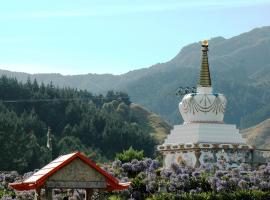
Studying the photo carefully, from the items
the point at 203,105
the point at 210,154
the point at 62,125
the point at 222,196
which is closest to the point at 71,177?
the point at 222,196

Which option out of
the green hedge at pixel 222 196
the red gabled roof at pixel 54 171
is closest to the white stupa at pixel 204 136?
the green hedge at pixel 222 196

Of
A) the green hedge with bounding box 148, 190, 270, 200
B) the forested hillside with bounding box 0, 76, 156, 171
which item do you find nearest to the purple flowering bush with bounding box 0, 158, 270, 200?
the green hedge with bounding box 148, 190, 270, 200

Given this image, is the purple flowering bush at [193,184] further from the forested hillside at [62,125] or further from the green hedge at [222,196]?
the forested hillside at [62,125]

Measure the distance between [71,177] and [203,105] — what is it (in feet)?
91.3

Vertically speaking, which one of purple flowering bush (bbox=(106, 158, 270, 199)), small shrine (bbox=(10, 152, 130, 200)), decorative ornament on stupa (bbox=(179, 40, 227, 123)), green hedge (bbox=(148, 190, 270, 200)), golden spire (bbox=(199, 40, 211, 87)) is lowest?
green hedge (bbox=(148, 190, 270, 200))

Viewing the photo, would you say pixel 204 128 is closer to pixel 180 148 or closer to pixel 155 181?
pixel 180 148

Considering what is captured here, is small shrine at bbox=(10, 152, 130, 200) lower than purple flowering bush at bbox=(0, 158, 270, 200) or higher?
higher

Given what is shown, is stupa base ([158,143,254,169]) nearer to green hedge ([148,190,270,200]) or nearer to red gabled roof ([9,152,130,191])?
green hedge ([148,190,270,200])

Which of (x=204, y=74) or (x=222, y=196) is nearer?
(x=222, y=196)

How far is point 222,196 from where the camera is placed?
37.7 meters

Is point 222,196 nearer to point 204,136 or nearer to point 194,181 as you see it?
point 194,181

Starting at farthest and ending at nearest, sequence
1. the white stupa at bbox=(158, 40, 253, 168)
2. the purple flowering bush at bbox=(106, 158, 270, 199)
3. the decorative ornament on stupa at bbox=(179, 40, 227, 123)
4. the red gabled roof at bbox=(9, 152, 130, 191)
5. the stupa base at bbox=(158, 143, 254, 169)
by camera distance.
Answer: the decorative ornament on stupa at bbox=(179, 40, 227, 123), the white stupa at bbox=(158, 40, 253, 168), the stupa base at bbox=(158, 143, 254, 169), the purple flowering bush at bbox=(106, 158, 270, 199), the red gabled roof at bbox=(9, 152, 130, 191)

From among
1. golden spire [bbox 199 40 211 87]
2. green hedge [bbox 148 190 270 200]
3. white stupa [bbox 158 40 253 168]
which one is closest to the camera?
green hedge [bbox 148 190 270 200]

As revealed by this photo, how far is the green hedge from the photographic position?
121 ft
